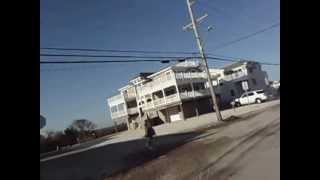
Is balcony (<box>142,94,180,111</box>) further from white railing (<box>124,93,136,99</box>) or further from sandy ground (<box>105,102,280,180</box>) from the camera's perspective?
sandy ground (<box>105,102,280,180</box>)

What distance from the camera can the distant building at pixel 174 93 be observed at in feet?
12.5

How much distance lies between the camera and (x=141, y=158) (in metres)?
4.71

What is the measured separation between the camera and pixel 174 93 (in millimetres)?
4859

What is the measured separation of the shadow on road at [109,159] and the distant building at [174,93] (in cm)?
38

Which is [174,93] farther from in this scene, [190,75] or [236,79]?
[236,79]

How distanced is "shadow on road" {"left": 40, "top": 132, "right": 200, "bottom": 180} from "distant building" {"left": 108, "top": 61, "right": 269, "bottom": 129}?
15.1 inches

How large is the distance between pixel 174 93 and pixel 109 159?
1.39 metres

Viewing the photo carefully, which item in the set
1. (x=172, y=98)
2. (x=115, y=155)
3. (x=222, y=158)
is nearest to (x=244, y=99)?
(x=172, y=98)

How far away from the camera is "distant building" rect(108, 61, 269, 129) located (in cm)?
381

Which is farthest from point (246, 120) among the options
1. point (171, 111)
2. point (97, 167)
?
point (97, 167)

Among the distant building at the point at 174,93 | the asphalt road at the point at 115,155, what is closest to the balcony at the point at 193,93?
the distant building at the point at 174,93
